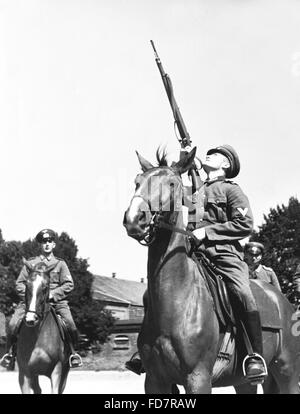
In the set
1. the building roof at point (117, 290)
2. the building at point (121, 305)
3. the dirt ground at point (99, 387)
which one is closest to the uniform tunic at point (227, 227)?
the dirt ground at point (99, 387)

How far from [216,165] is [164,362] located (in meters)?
2.80

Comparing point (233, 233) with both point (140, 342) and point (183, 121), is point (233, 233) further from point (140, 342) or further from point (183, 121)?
point (183, 121)

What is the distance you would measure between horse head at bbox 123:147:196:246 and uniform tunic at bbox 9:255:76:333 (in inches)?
216

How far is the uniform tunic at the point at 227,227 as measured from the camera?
8.55m

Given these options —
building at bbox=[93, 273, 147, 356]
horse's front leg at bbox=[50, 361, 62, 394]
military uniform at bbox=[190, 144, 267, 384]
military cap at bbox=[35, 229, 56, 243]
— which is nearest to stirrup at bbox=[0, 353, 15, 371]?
horse's front leg at bbox=[50, 361, 62, 394]

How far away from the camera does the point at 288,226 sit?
55.4 meters

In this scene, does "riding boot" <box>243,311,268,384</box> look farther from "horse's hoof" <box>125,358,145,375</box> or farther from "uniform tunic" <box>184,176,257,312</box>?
"horse's hoof" <box>125,358,145,375</box>

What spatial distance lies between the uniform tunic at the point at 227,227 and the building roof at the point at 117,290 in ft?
Answer: 311

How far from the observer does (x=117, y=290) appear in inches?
4577

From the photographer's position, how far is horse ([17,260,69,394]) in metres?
12.3

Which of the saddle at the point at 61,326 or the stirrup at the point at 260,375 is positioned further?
the saddle at the point at 61,326

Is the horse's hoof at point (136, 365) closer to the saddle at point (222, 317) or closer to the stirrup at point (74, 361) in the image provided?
the saddle at point (222, 317)

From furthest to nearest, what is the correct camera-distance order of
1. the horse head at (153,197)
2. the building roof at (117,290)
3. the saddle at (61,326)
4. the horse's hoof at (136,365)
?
the building roof at (117,290), the saddle at (61,326), the horse's hoof at (136,365), the horse head at (153,197)
